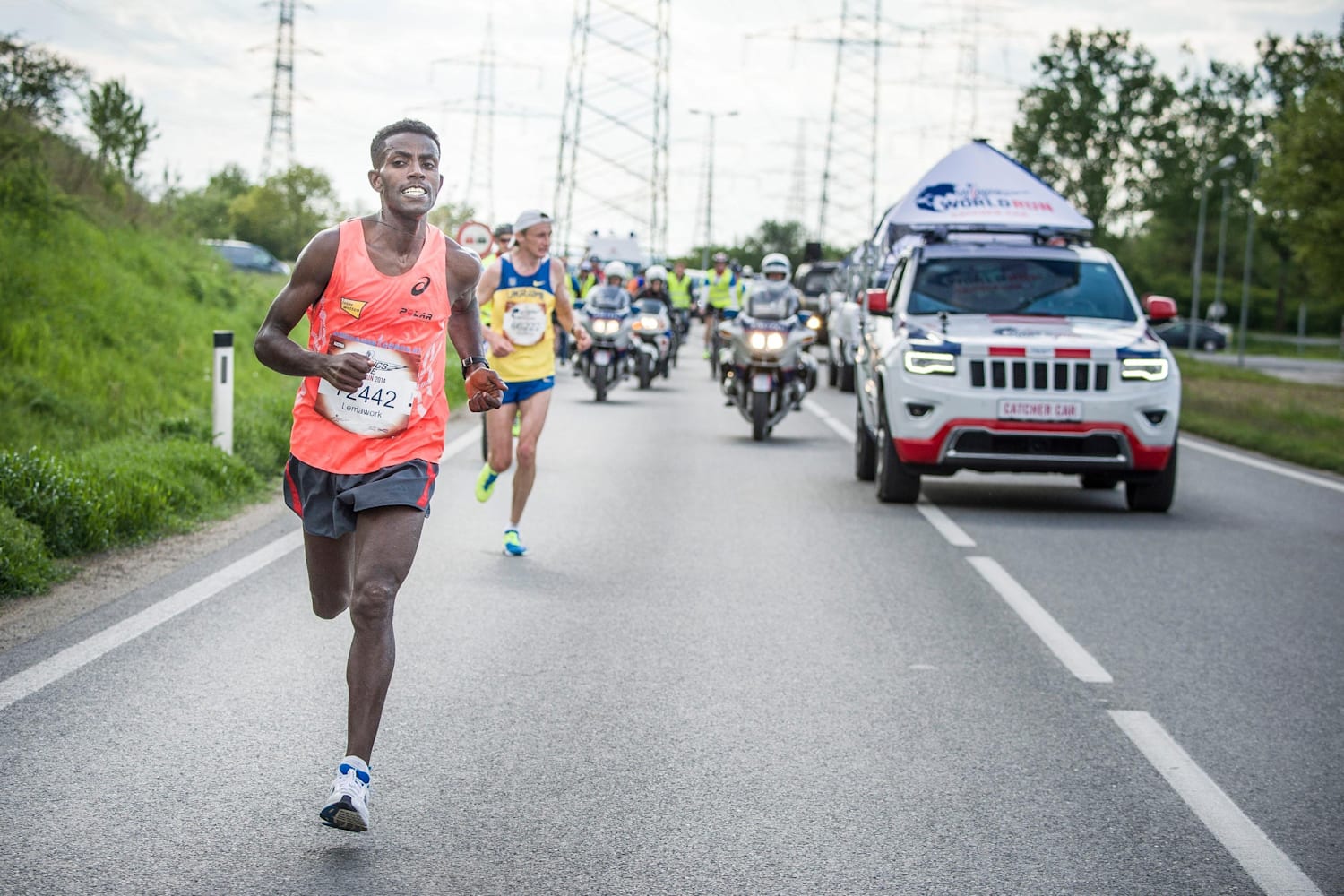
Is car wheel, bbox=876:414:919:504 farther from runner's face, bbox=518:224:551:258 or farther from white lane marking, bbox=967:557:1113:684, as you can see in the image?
runner's face, bbox=518:224:551:258

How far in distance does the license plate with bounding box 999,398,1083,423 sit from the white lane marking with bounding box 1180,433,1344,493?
3974 millimetres

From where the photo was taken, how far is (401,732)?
6027 mm

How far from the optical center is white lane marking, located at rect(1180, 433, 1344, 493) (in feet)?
52.3

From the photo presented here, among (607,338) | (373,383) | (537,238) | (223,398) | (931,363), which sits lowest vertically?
(223,398)

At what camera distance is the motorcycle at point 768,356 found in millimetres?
18625

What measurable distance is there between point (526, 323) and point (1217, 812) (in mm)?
5827

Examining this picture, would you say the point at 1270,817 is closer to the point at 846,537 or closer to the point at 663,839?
the point at 663,839

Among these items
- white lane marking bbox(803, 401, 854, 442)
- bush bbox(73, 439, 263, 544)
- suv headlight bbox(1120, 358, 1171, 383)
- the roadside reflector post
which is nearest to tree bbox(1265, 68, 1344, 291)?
white lane marking bbox(803, 401, 854, 442)

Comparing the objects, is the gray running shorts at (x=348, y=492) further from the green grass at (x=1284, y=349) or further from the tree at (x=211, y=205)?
the green grass at (x=1284, y=349)

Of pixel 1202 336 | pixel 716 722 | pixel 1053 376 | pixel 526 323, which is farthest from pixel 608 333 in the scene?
pixel 1202 336

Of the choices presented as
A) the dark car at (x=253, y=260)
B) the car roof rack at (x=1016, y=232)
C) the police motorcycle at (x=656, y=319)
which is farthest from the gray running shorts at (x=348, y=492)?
the dark car at (x=253, y=260)

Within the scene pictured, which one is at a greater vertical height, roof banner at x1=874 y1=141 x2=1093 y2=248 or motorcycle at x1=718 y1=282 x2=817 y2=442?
roof banner at x1=874 y1=141 x2=1093 y2=248

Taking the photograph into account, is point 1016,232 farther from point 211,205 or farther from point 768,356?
point 211,205

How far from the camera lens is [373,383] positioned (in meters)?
5.14
